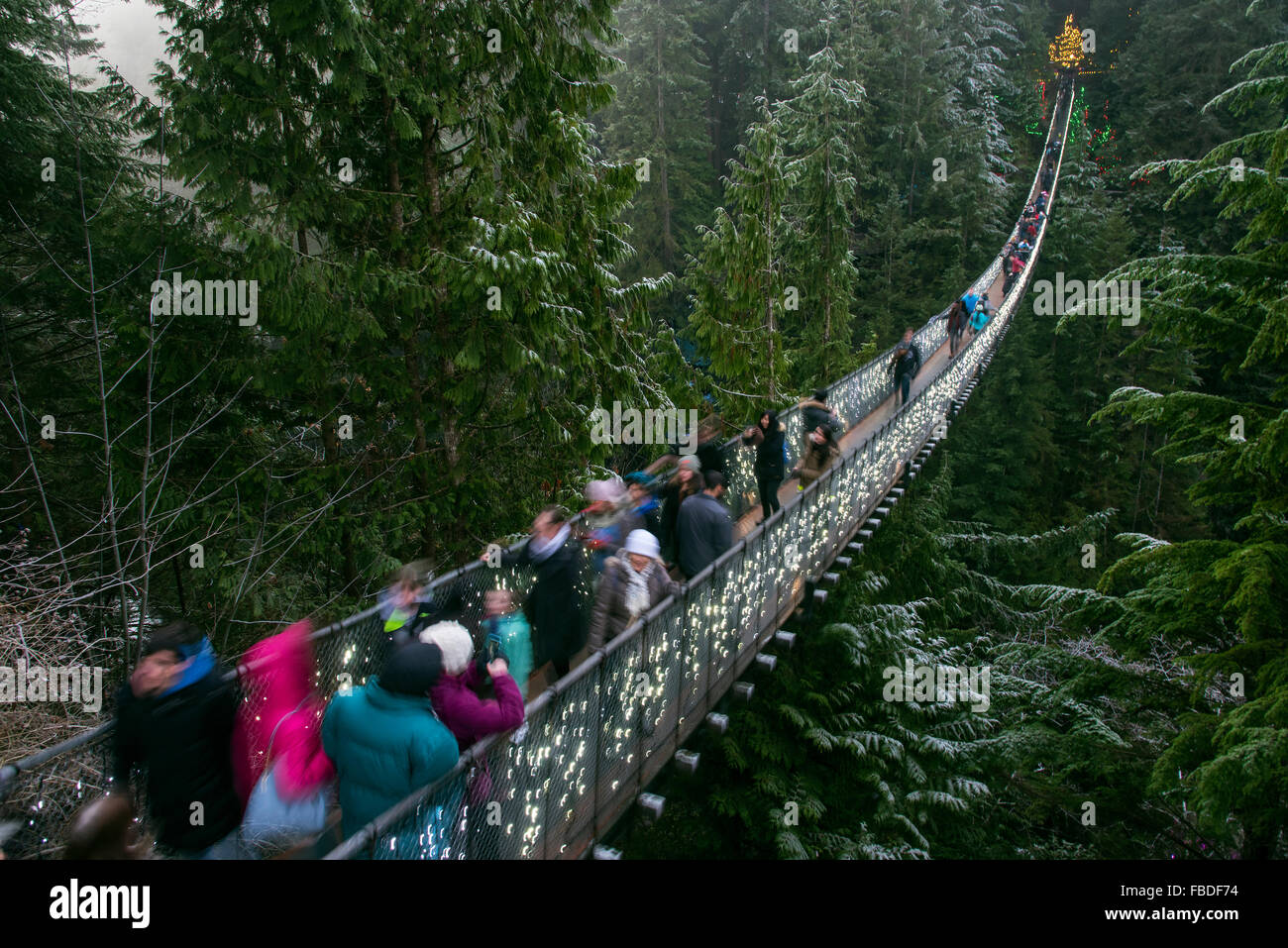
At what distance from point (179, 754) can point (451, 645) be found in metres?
1.10

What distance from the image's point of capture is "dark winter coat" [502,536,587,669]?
14.8 ft

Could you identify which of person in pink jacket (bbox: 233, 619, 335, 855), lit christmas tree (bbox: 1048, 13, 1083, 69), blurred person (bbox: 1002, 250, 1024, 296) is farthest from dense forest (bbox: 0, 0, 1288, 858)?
lit christmas tree (bbox: 1048, 13, 1083, 69)

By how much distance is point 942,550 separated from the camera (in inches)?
499

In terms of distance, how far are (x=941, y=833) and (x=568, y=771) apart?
4.63m

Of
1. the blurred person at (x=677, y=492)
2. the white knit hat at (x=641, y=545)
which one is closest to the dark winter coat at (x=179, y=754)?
the white knit hat at (x=641, y=545)

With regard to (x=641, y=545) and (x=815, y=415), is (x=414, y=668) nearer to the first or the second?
(x=641, y=545)

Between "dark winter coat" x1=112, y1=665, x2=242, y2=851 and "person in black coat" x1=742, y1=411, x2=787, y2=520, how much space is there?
5.40 meters

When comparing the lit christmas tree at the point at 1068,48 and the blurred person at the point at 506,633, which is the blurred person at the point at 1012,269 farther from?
the lit christmas tree at the point at 1068,48

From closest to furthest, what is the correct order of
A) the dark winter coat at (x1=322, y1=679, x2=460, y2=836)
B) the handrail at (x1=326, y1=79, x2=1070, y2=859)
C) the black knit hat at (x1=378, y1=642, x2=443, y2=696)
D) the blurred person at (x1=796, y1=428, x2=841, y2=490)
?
the handrail at (x1=326, y1=79, x2=1070, y2=859), the black knit hat at (x1=378, y1=642, x2=443, y2=696), the dark winter coat at (x1=322, y1=679, x2=460, y2=836), the blurred person at (x1=796, y1=428, x2=841, y2=490)

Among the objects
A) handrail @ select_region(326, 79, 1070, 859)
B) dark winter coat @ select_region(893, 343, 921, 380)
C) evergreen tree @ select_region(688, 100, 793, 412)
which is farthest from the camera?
evergreen tree @ select_region(688, 100, 793, 412)
